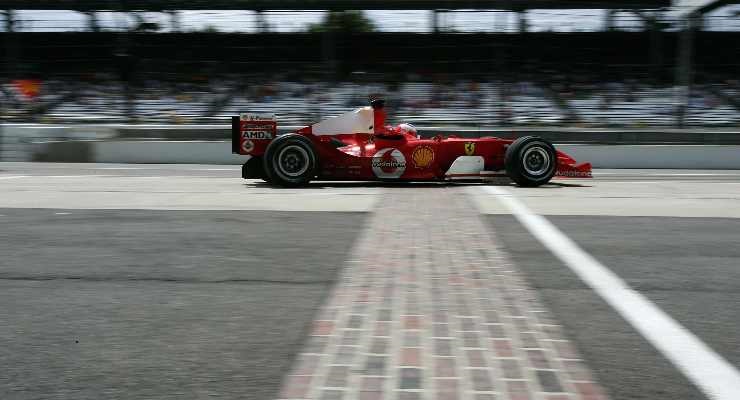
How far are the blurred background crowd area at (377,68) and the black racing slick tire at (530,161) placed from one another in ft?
23.9

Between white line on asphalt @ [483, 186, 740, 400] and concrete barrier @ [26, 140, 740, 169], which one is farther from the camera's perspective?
concrete barrier @ [26, 140, 740, 169]

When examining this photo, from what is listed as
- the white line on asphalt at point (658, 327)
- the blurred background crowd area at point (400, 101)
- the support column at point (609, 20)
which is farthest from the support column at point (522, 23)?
the white line on asphalt at point (658, 327)

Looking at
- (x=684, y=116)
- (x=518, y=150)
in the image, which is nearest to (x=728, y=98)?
(x=684, y=116)

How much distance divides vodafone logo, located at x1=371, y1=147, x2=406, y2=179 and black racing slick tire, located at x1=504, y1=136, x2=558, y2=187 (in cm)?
139

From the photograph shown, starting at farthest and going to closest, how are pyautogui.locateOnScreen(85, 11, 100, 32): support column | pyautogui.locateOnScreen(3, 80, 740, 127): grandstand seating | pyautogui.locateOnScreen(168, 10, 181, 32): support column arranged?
pyautogui.locateOnScreen(85, 11, 100, 32): support column, pyautogui.locateOnScreen(168, 10, 181, 32): support column, pyautogui.locateOnScreen(3, 80, 740, 127): grandstand seating

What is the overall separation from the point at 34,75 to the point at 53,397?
20.9m

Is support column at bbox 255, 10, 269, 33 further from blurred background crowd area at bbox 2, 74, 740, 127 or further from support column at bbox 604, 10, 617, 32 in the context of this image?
support column at bbox 604, 10, 617, 32

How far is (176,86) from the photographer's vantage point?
19594mm

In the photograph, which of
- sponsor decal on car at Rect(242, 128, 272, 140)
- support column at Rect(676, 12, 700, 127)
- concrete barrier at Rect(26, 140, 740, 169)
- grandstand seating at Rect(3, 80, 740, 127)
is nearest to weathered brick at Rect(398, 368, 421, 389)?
sponsor decal on car at Rect(242, 128, 272, 140)

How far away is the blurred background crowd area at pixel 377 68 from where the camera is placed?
1795cm

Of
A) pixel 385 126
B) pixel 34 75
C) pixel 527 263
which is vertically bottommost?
pixel 527 263

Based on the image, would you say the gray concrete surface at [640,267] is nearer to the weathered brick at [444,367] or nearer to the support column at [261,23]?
the weathered brick at [444,367]

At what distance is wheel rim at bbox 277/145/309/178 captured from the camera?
1009 cm

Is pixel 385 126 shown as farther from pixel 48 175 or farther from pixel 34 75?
pixel 34 75
